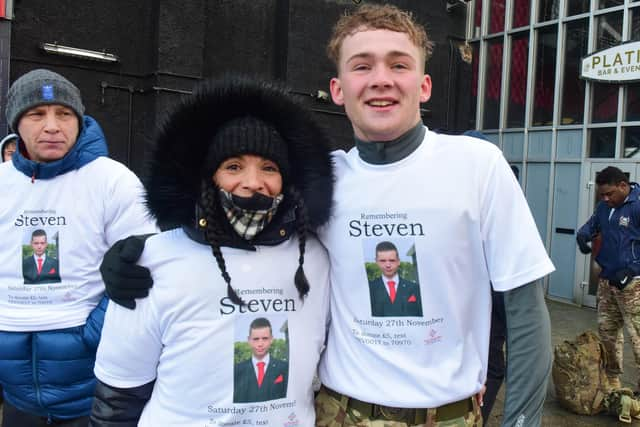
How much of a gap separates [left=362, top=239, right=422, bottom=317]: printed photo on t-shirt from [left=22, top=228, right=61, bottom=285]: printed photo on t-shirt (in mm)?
1366

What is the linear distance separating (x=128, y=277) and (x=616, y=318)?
521cm

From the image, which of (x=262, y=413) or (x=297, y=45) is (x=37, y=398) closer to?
(x=262, y=413)

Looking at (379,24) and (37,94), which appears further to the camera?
(37,94)

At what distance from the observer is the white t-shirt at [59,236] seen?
2.33 meters

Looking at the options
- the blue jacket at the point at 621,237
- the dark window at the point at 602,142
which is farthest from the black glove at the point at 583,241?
the dark window at the point at 602,142

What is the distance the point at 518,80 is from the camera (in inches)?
452

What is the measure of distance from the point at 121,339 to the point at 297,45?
862 cm

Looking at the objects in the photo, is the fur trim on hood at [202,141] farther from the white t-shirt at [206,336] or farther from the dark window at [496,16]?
the dark window at [496,16]

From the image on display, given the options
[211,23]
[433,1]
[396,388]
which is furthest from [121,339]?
[433,1]

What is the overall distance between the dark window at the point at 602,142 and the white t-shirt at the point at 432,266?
9.13 metres

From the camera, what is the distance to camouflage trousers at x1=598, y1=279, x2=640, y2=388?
5297 mm

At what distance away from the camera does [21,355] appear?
2324mm

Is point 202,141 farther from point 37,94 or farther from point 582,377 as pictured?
point 582,377

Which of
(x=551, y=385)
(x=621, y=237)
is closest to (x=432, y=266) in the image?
(x=551, y=385)
